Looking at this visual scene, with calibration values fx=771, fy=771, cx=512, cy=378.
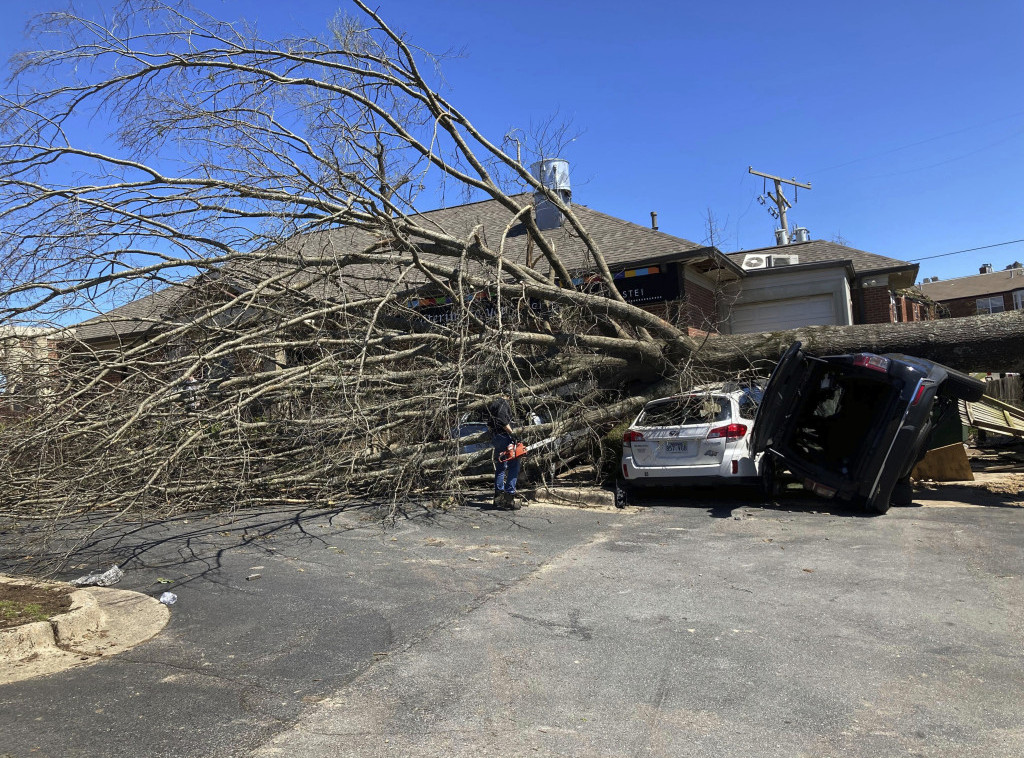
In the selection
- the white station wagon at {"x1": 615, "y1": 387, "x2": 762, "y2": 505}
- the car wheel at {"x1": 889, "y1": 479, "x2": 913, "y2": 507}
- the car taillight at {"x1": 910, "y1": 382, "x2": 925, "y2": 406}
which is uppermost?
the car taillight at {"x1": 910, "y1": 382, "x2": 925, "y2": 406}

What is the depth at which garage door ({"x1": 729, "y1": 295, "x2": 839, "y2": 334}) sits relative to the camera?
62.0 ft

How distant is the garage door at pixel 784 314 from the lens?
1889cm

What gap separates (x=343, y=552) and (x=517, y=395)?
158 inches

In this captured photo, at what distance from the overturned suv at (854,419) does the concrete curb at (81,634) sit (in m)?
6.92

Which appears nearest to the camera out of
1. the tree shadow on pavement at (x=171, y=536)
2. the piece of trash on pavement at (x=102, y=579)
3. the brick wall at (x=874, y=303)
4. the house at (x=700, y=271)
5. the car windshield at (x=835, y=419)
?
the piece of trash on pavement at (x=102, y=579)

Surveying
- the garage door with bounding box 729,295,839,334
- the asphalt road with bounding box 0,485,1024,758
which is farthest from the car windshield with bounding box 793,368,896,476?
the garage door with bounding box 729,295,839,334

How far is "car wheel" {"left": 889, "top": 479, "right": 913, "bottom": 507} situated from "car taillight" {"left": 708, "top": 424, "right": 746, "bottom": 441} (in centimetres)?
201

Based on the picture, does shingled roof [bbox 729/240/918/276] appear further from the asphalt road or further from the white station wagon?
the asphalt road

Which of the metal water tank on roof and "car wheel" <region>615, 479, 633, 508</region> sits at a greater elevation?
the metal water tank on roof

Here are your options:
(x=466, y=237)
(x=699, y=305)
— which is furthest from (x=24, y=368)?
(x=699, y=305)

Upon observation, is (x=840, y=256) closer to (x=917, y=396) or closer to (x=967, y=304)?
(x=917, y=396)

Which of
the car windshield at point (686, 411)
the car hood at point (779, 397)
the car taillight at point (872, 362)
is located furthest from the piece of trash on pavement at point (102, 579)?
the car taillight at point (872, 362)

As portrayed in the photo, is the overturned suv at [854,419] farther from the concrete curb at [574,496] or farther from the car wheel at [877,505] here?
the concrete curb at [574,496]

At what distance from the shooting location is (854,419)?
9969 mm
